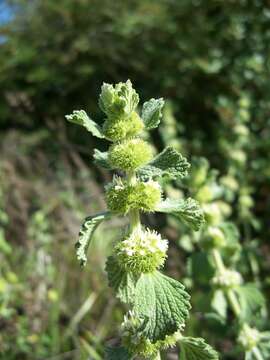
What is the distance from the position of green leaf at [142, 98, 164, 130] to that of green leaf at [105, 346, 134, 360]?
489 mm

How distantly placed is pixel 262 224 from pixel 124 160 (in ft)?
7.08

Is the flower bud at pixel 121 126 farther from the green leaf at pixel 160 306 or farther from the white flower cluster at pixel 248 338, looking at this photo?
the white flower cluster at pixel 248 338

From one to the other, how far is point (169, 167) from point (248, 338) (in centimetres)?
82

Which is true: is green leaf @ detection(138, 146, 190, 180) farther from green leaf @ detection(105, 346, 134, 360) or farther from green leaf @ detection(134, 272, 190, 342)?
green leaf @ detection(105, 346, 134, 360)

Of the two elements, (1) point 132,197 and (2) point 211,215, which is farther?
(2) point 211,215

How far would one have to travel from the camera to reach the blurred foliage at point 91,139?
2.71 metres

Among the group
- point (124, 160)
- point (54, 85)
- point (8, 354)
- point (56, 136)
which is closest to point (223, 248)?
point (124, 160)

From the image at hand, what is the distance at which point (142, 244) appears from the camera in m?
1.18

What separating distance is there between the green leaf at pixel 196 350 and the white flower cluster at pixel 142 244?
8.3 inches

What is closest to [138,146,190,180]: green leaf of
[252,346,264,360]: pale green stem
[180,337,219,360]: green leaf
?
[180,337,219,360]: green leaf

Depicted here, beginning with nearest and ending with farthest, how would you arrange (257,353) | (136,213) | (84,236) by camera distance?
(84,236) < (136,213) < (257,353)

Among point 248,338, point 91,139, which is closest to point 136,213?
point 248,338

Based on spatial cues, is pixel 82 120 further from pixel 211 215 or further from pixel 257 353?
pixel 257 353

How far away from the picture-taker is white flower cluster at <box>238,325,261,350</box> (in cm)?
177
